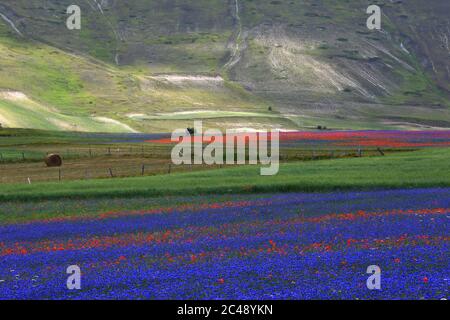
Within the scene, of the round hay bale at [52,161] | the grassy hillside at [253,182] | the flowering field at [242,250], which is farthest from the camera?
the round hay bale at [52,161]

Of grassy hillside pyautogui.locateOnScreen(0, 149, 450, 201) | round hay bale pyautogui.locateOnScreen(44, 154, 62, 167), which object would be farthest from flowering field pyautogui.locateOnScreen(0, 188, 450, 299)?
round hay bale pyautogui.locateOnScreen(44, 154, 62, 167)

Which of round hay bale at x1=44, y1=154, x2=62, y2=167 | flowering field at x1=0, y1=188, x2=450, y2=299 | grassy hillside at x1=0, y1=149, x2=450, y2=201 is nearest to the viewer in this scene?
flowering field at x1=0, y1=188, x2=450, y2=299

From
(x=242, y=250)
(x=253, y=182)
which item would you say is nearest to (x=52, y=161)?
(x=253, y=182)

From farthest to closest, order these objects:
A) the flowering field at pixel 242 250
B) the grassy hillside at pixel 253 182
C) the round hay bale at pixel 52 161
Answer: the round hay bale at pixel 52 161 → the grassy hillside at pixel 253 182 → the flowering field at pixel 242 250

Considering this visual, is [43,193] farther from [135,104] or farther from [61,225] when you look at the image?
[135,104]

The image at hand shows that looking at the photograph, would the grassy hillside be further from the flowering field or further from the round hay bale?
the round hay bale

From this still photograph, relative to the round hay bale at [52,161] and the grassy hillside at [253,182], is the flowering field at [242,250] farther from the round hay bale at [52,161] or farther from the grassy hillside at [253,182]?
the round hay bale at [52,161]

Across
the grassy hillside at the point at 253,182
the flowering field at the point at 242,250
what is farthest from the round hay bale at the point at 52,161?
the flowering field at the point at 242,250
